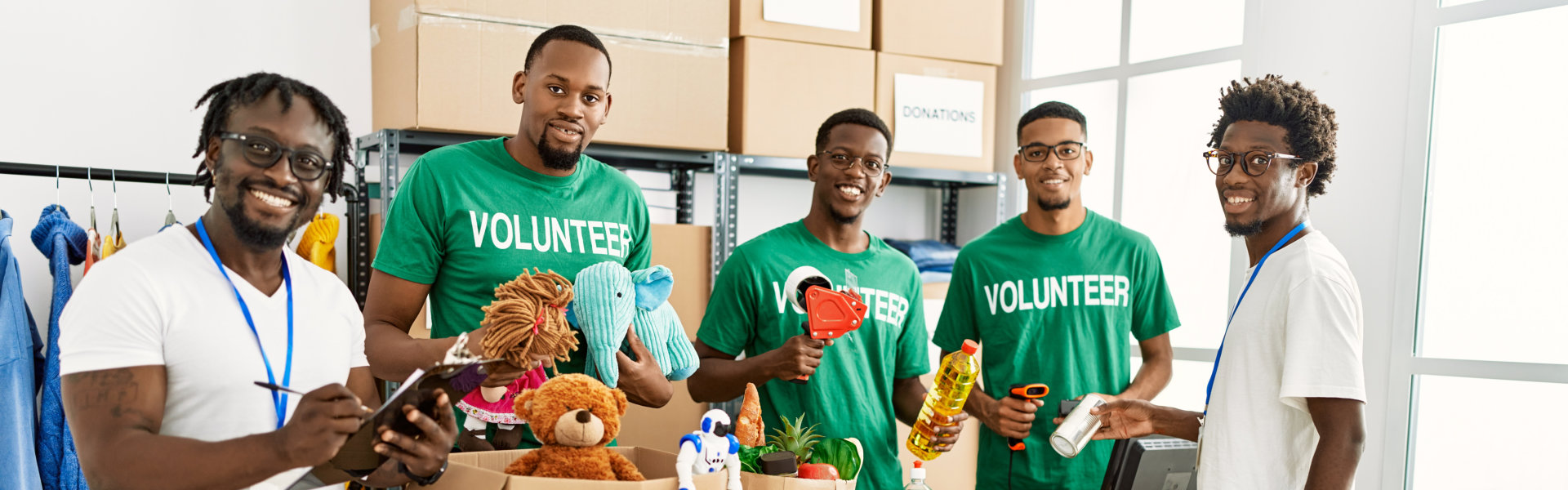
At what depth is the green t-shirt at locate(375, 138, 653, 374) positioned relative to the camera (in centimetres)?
181

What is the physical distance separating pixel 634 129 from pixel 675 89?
0.20 metres

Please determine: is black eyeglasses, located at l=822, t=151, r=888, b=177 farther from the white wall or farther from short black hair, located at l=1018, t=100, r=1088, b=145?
the white wall

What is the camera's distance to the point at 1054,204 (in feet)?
7.84

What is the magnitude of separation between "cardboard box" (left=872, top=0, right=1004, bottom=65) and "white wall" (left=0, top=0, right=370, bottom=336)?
6.30 feet

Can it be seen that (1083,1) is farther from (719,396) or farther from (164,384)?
(164,384)

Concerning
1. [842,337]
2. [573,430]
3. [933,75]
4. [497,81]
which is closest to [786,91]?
[933,75]

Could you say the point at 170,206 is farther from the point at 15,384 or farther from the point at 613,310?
the point at 613,310

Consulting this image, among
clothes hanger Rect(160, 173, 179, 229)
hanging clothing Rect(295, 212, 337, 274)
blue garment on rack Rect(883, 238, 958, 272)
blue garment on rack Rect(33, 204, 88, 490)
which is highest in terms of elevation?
clothes hanger Rect(160, 173, 179, 229)

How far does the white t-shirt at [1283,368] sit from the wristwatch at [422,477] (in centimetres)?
122

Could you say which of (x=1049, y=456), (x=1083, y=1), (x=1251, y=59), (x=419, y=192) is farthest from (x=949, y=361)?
(x=1083, y=1)

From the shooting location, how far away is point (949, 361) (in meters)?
2.01

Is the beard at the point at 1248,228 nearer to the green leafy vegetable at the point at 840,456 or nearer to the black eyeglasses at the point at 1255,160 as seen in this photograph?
the black eyeglasses at the point at 1255,160

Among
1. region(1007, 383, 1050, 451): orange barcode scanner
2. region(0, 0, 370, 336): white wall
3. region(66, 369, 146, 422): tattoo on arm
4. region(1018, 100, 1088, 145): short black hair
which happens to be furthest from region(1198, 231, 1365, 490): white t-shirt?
region(0, 0, 370, 336): white wall

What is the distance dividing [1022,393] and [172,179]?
2274 millimetres
